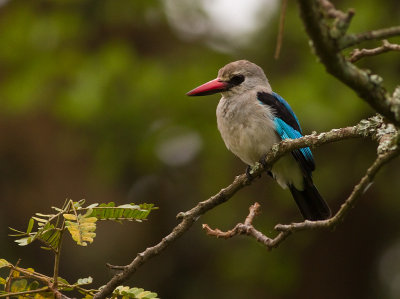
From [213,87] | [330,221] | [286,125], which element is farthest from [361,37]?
[213,87]

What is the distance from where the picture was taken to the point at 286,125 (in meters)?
3.94

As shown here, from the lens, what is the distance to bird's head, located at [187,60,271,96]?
4.07 metres

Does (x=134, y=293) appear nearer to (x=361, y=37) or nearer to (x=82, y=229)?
(x=82, y=229)

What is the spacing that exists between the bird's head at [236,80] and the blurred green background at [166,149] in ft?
5.22

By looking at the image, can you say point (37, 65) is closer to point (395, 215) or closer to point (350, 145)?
point (350, 145)

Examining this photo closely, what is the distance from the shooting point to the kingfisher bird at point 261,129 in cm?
378

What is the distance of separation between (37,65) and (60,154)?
1.26 m

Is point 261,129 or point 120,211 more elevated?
point 261,129

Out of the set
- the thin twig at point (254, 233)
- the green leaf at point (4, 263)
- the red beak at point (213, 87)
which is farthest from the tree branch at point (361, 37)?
the red beak at point (213, 87)

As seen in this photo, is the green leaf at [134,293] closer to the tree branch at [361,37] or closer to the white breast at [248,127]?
the tree branch at [361,37]

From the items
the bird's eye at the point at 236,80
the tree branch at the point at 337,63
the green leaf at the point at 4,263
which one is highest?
the bird's eye at the point at 236,80

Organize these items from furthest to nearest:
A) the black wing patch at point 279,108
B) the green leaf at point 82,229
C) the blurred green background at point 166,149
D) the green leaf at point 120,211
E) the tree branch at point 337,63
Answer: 1. the blurred green background at point 166,149
2. the black wing patch at point 279,108
3. the green leaf at point 120,211
4. the green leaf at point 82,229
5. the tree branch at point 337,63

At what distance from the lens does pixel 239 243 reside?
7402mm

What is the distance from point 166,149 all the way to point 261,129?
3.87m
